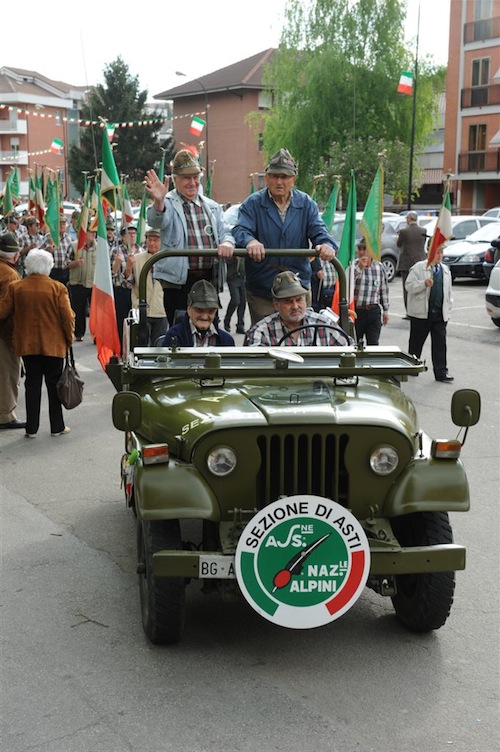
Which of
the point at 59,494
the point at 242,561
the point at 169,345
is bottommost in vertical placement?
the point at 59,494

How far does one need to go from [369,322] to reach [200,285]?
655cm

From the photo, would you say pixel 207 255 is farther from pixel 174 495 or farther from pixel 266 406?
pixel 174 495

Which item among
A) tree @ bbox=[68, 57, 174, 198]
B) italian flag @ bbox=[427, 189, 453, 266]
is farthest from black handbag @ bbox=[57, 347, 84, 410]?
tree @ bbox=[68, 57, 174, 198]

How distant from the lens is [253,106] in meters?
73.0

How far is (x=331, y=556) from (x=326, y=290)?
8.94 metres

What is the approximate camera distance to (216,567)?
178 inches

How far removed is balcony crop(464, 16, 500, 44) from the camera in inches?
1999

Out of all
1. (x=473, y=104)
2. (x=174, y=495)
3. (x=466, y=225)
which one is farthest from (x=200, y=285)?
(x=473, y=104)

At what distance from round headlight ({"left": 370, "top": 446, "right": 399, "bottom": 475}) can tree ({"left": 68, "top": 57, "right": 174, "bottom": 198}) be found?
2576 inches

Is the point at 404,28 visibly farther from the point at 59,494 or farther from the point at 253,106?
the point at 59,494

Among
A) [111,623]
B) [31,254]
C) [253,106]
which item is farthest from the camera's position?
[253,106]

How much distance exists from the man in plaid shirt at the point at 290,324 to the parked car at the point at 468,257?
770 inches

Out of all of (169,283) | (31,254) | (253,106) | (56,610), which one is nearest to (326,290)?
(31,254)

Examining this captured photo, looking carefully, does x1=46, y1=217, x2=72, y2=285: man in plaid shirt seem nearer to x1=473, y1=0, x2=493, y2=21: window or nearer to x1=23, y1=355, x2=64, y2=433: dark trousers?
x1=23, y1=355, x2=64, y2=433: dark trousers
